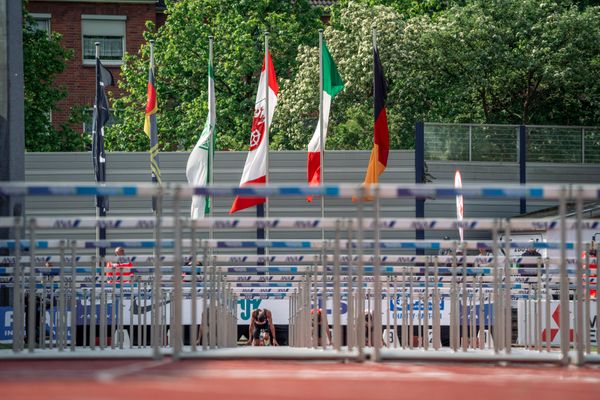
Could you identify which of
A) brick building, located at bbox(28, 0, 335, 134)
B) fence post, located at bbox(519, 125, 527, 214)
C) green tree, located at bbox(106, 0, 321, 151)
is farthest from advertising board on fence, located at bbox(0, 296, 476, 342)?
brick building, located at bbox(28, 0, 335, 134)

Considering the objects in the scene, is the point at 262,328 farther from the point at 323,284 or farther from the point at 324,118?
the point at 323,284

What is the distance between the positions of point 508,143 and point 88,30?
91.8 feet

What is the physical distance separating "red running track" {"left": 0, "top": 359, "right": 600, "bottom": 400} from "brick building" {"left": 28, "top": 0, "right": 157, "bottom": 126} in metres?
53.7

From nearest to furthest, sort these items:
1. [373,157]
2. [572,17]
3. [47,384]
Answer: [47,384]
[373,157]
[572,17]

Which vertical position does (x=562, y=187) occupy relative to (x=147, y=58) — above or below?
below

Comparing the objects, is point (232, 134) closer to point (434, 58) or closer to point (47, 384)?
point (434, 58)

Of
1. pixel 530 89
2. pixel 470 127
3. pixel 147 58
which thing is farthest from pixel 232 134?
pixel 470 127

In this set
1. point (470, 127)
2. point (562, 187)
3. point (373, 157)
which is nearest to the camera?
point (562, 187)

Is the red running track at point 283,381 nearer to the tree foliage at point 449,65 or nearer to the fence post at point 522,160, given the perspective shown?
the fence post at point 522,160

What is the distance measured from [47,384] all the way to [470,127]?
35.2 m

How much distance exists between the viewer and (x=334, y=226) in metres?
15.9

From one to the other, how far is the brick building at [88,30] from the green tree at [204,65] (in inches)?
191

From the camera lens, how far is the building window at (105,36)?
66500 millimetres

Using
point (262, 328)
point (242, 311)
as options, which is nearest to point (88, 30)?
point (242, 311)
